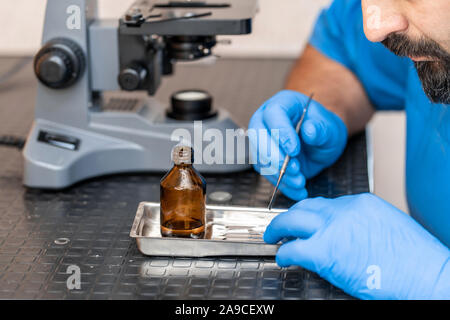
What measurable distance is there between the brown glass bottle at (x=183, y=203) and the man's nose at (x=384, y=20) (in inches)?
15.6

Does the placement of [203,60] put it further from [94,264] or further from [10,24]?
[10,24]

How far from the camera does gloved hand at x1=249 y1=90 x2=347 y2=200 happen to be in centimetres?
129

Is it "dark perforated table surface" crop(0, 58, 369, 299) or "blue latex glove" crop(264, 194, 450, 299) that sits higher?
"blue latex glove" crop(264, 194, 450, 299)

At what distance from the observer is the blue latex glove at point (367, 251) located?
3.22 feet

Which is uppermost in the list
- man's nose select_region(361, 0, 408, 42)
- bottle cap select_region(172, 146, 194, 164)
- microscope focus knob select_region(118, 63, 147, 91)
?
man's nose select_region(361, 0, 408, 42)

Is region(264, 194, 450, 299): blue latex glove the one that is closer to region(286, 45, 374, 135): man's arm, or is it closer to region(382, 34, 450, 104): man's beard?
region(382, 34, 450, 104): man's beard

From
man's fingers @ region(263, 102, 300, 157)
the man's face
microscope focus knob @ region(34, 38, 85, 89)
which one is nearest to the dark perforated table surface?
man's fingers @ region(263, 102, 300, 157)

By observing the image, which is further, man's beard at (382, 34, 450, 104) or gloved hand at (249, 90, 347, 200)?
gloved hand at (249, 90, 347, 200)

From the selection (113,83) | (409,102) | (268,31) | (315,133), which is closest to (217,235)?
(315,133)

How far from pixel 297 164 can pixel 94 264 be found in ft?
1.55

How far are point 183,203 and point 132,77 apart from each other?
1.16 ft

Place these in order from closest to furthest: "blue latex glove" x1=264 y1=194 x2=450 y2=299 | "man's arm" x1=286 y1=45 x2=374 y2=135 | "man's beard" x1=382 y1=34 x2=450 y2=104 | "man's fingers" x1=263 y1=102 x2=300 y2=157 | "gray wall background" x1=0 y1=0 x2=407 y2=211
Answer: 1. "blue latex glove" x1=264 y1=194 x2=450 y2=299
2. "man's beard" x1=382 y1=34 x2=450 y2=104
3. "man's fingers" x1=263 y1=102 x2=300 y2=157
4. "man's arm" x1=286 y1=45 x2=374 y2=135
5. "gray wall background" x1=0 y1=0 x2=407 y2=211

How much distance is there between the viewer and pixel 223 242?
1047 millimetres
